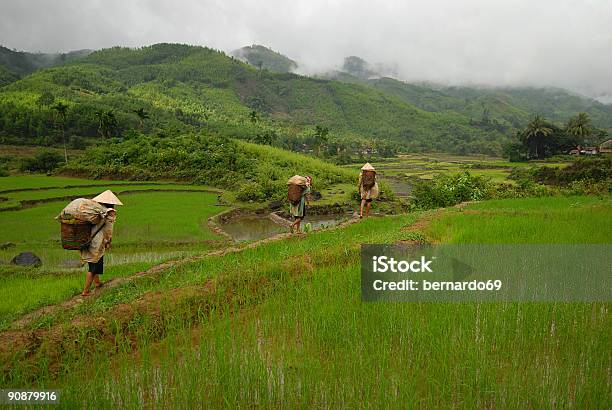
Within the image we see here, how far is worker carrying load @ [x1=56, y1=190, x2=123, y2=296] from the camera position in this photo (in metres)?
6.02

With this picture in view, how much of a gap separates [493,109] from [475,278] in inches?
8567

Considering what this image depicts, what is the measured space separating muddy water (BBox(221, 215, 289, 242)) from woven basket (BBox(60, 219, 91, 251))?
10063 millimetres

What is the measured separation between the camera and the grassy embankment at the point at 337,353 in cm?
284

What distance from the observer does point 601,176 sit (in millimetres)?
24188

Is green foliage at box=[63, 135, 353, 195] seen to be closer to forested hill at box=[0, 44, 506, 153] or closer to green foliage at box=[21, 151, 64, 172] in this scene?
green foliage at box=[21, 151, 64, 172]

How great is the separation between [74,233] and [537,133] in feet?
185

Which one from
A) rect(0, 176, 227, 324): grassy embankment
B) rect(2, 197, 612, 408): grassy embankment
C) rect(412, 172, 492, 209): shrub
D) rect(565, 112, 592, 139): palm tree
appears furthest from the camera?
rect(565, 112, 592, 139): palm tree

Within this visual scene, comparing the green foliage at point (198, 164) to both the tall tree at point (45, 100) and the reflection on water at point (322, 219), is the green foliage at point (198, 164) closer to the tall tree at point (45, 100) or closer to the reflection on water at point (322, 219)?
the reflection on water at point (322, 219)

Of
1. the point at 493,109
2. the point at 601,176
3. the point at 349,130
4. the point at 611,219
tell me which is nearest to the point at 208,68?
the point at 349,130

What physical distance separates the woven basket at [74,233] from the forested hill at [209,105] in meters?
41.1

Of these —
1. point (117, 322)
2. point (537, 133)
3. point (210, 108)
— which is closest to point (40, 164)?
point (117, 322)

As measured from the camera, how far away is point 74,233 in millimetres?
6047

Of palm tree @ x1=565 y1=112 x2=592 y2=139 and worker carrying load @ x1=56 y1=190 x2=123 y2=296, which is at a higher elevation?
palm tree @ x1=565 y1=112 x2=592 y2=139

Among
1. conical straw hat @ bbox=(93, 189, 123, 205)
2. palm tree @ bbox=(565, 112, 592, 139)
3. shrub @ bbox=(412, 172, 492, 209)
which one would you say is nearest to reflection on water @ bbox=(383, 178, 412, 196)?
shrub @ bbox=(412, 172, 492, 209)
